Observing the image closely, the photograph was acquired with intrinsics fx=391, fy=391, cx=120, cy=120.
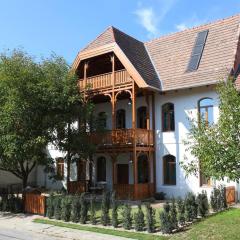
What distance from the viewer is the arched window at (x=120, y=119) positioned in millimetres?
28173

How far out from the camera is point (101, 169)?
28969 millimetres

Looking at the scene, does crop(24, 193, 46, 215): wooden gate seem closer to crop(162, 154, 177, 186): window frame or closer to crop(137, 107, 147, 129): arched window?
crop(162, 154, 177, 186): window frame

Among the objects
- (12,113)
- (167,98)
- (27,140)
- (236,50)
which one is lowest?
(27,140)

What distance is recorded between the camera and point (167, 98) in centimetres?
2542

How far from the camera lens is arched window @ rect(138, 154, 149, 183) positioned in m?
26.3

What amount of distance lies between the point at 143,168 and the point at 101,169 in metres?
3.90

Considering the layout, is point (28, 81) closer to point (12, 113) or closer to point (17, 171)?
point (12, 113)

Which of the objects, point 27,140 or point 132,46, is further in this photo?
point 132,46

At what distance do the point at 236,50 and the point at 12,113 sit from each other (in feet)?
44.7

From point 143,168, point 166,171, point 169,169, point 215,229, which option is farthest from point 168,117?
point 215,229

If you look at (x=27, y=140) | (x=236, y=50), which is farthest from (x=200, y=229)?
(x=236, y=50)

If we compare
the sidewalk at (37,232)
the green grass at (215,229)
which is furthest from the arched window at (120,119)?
the green grass at (215,229)

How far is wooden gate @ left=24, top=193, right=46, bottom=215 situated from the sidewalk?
3.66ft

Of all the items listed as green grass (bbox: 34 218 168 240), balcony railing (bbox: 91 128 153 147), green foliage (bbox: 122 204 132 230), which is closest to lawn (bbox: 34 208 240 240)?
green grass (bbox: 34 218 168 240)
